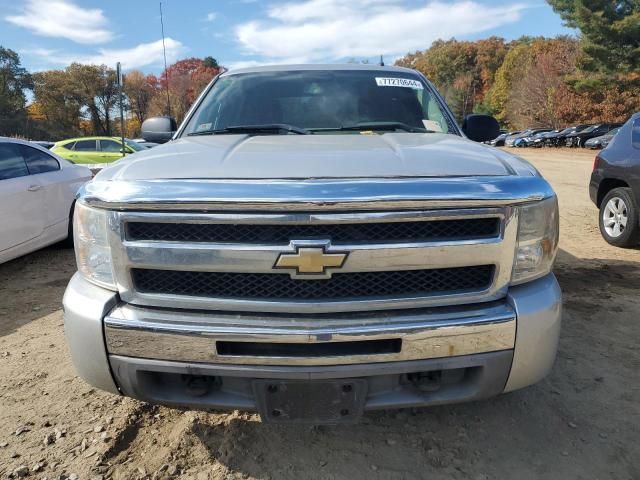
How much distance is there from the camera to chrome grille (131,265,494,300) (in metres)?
2.00

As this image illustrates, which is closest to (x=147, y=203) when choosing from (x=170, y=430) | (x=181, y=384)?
(x=181, y=384)

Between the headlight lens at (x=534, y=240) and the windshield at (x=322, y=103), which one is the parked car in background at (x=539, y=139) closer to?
the windshield at (x=322, y=103)

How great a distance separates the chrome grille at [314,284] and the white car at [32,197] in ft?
13.3

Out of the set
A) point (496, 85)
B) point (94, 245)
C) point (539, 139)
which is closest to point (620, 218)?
point (94, 245)

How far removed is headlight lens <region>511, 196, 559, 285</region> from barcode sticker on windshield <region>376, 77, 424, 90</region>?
5.81 ft

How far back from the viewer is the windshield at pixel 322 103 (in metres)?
3.28

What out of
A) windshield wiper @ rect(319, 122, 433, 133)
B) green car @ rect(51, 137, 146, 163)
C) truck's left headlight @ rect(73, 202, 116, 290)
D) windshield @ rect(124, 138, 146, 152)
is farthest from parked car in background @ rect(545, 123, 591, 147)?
truck's left headlight @ rect(73, 202, 116, 290)

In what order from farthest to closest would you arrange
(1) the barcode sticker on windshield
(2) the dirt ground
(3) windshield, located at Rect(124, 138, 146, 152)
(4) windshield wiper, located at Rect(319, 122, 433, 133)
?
(3) windshield, located at Rect(124, 138, 146, 152) < (1) the barcode sticker on windshield < (4) windshield wiper, located at Rect(319, 122, 433, 133) < (2) the dirt ground

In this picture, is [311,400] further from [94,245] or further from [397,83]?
[397,83]

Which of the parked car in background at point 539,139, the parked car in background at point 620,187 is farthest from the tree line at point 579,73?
the parked car in background at point 620,187

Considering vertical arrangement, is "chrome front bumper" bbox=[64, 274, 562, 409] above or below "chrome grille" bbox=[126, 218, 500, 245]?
below

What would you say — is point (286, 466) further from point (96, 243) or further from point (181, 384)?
point (96, 243)

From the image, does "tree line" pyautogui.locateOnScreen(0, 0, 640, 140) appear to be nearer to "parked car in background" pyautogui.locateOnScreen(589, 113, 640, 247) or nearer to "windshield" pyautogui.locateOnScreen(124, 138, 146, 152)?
"windshield" pyautogui.locateOnScreen(124, 138, 146, 152)

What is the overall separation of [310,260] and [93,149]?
50.4ft
